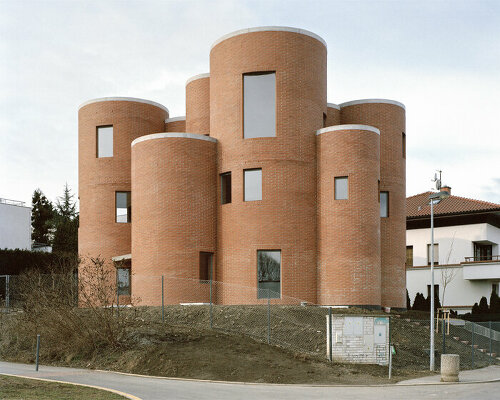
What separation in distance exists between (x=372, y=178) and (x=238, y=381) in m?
15.4

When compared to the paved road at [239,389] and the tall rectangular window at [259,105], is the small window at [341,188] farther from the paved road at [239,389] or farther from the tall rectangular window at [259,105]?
the paved road at [239,389]

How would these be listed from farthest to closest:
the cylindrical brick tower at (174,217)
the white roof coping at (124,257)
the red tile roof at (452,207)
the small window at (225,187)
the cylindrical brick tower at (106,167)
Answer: the red tile roof at (452,207)
the cylindrical brick tower at (106,167)
the white roof coping at (124,257)
the small window at (225,187)
the cylindrical brick tower at (174,217)

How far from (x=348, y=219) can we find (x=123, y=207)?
44.4 feet

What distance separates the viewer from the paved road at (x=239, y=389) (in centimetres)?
1684

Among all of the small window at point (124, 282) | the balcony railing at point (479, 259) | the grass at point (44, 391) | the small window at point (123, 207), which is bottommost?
the grass at point (44, 391)

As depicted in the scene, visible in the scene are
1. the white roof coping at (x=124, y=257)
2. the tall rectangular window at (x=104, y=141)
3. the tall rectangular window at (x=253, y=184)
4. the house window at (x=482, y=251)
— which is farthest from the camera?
the house window at (x=482, y=251)

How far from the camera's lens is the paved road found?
16844 mm

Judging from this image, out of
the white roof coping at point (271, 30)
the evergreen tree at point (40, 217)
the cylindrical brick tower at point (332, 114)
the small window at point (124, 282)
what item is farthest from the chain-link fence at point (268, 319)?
the evergreen tree at point (40, 217)

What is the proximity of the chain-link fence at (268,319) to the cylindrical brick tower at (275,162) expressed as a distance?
4.15ft

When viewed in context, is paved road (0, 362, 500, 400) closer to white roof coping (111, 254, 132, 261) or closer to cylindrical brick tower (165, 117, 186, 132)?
white roof coping (111, 254, 132, 261)

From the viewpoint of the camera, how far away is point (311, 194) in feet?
107

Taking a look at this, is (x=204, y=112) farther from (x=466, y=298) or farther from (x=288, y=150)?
(x=466, y=298)

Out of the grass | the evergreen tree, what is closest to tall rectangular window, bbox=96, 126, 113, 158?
the grass

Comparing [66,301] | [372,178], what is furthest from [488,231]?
[66,301]
